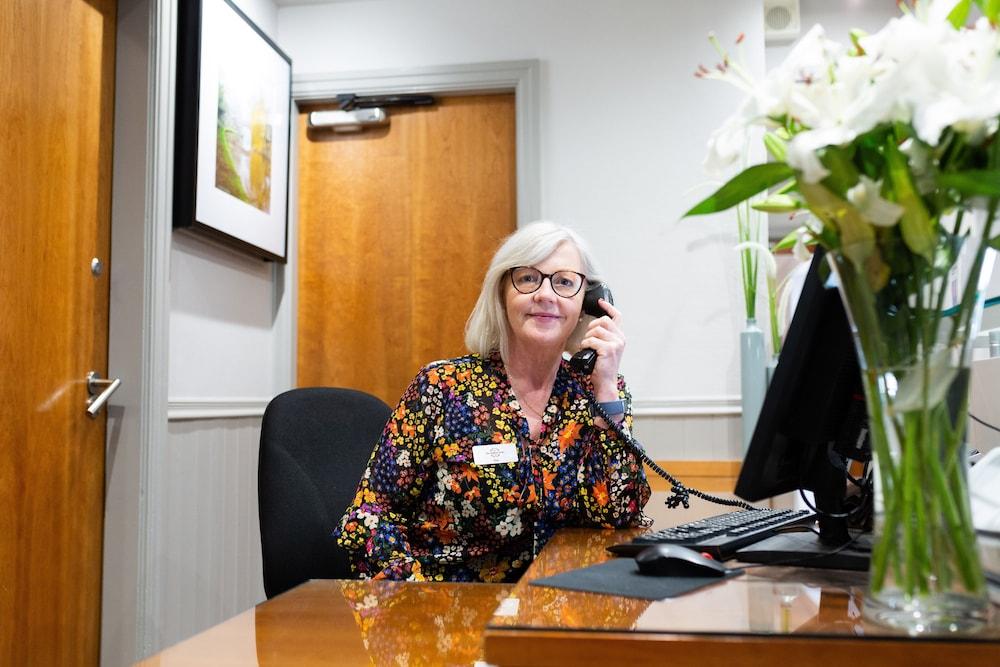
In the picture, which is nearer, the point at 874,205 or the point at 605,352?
the point at 874,205

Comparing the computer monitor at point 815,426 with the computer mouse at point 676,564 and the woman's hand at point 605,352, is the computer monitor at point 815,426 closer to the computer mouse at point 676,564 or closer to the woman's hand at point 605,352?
the computer mouse at point 676,564

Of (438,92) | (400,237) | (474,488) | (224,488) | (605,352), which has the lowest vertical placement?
(224,488)

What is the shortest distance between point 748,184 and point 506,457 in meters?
Result: 1.04

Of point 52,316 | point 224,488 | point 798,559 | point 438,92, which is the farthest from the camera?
point 438,92

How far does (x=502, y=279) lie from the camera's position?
75.7 inches

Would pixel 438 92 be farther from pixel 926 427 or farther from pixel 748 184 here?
pixel 926 427

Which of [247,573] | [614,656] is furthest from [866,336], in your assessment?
[247,573]

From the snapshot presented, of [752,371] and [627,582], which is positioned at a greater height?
[752,371]

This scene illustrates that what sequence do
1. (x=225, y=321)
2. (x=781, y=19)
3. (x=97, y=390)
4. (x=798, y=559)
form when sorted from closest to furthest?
(x=798, y=559), (x=97, y=390), (x=225, y=321), (x=781, y=19)

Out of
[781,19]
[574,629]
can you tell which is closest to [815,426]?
[574,629]

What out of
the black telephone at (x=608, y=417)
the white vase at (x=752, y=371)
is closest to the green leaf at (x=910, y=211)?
the black telephone at (x=608, y=417)

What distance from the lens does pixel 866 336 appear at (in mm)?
691

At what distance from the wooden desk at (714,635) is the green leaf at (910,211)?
0.96 feet

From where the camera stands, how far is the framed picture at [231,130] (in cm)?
264
